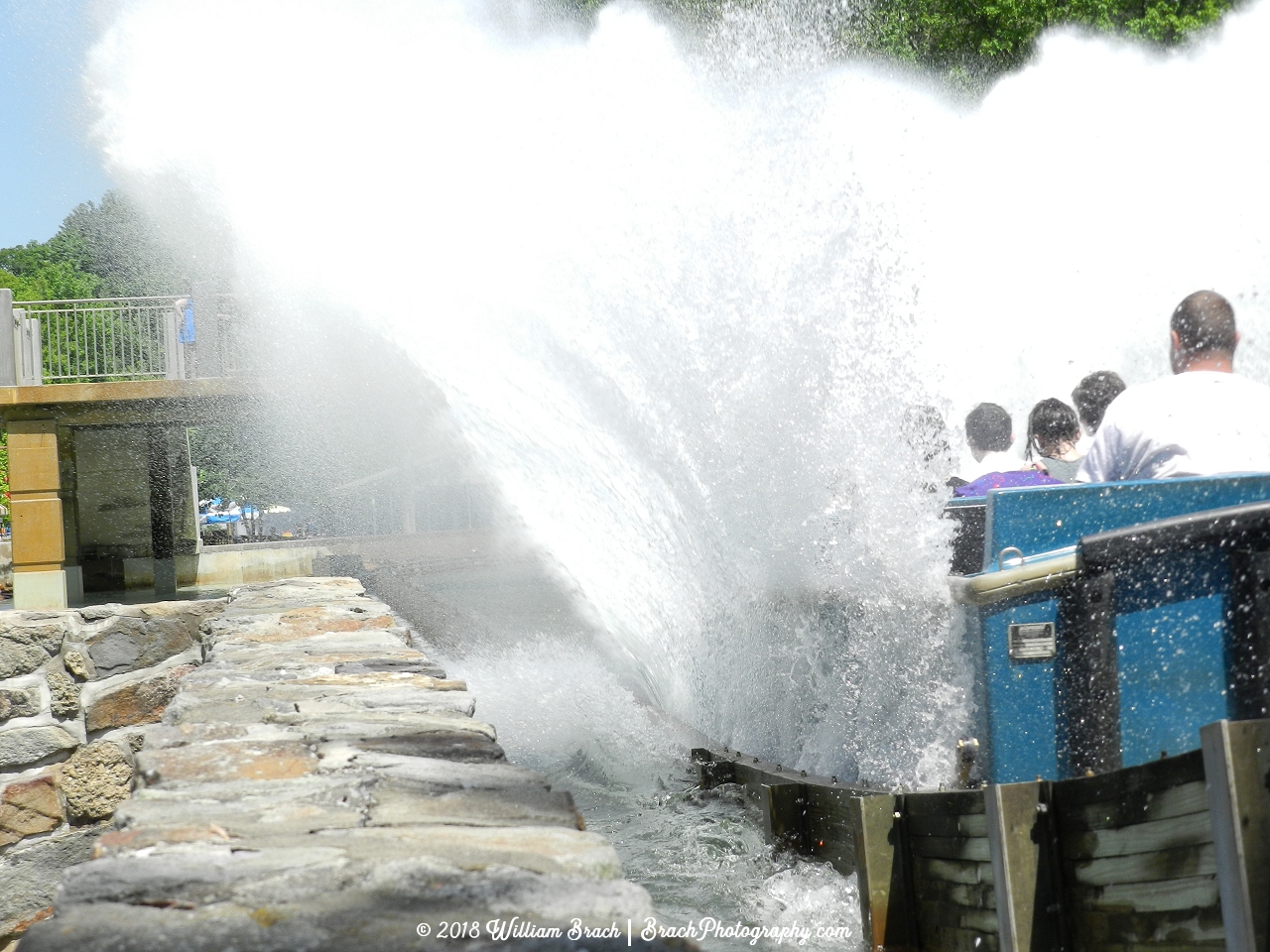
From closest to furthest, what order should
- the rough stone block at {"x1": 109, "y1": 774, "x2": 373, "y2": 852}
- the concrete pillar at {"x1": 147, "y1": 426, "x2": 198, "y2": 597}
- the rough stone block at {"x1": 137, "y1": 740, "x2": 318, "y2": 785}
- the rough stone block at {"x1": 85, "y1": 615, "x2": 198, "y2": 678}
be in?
the rough stone block at {"x1": 109, "y1": 774, "x2": 373, "y2": 852}, the rough stone block at {"x1": 137, "y1": 740, "x2": 318, "y2": 785}, the rough stone block at {"x1": 85, "y1": 615, "x2": 198, "y2": 678}, the concrete pillar at {"x1": 147, "y1": 426, "x2": 198, "y2": 597}

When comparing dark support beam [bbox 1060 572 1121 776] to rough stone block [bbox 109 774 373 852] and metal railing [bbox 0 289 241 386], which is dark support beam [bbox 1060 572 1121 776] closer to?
rough stone block [bbox 109 774 373 852]

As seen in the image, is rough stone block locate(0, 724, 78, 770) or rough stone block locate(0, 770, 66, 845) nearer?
rough stone block locate(0, 770, 66, 845)

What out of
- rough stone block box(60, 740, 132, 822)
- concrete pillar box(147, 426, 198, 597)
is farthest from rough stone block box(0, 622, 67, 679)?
concrete pillar box(147, 426, 198, 597)

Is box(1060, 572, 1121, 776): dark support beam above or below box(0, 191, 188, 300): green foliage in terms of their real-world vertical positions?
below

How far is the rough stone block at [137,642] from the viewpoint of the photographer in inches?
235

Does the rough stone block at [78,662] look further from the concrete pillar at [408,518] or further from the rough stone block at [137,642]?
the concrete pillar at [408,518]

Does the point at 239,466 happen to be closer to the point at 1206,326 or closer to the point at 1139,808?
the point at 1206,326

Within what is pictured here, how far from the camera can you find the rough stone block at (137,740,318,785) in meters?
2.19

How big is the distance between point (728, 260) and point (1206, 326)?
10.8 feet

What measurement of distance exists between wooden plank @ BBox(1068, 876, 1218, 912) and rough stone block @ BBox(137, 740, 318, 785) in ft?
5.70

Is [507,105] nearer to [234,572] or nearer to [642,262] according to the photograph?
[642,262]

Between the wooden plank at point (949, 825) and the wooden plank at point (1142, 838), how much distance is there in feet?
0.75

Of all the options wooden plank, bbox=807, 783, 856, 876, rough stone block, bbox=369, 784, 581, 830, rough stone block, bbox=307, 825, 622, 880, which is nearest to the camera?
rough stone block, bbox=307, 825, 622, 880

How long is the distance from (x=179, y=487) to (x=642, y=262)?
8985mm
